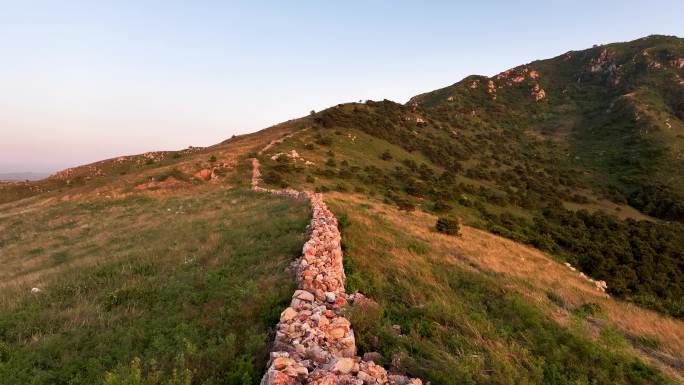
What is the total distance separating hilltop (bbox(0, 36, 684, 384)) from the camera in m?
7.75

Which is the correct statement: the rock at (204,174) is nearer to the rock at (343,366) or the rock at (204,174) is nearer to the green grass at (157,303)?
the green grass at (157,303)

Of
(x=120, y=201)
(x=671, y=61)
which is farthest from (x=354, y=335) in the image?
(x=671, y=61)

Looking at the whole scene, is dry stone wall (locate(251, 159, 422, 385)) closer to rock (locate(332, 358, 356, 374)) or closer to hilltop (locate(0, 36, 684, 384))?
rock (locate(332, 358, 356, 374))

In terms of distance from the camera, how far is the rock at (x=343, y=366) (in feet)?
18.8

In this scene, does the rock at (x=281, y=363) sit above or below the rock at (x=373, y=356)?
above

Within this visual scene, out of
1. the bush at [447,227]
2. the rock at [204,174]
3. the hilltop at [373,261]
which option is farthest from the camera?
the rock at [204,174]

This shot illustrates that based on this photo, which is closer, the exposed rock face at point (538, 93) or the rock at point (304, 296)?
the rock at point (304, 296)

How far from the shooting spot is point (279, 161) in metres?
43.5

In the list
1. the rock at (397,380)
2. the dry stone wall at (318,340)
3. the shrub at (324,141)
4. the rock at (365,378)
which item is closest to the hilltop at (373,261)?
the dry stone wall at (318,340)

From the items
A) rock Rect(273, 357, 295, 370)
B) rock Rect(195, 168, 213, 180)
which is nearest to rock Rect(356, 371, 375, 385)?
rock Rect(273, 357, 295, 370)

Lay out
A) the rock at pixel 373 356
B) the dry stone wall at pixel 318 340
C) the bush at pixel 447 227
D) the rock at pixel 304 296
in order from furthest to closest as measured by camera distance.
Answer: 1. the bush at pixel 447 227
2. the rock at pixel 304 296
3. the rock at pixel 373 356
4. the dry stone wall at pixel 318 340

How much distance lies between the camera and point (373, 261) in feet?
44.7

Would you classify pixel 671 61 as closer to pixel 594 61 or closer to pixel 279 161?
pixel 594 61

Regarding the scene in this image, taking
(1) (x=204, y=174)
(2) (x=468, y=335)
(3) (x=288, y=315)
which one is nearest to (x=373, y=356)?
(3) (x=288, y=315)
